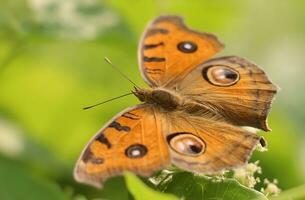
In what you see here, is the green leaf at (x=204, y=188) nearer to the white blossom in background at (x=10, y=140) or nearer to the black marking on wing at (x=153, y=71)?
the black marking on wing at (x=153, y=71)

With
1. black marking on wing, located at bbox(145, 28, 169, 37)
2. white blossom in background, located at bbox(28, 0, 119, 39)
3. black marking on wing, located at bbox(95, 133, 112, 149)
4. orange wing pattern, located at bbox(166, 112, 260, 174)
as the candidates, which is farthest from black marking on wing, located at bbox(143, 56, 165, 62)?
white blossom in background, located at bbox(28, 0, 119, 39)

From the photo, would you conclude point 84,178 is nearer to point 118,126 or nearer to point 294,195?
Answer: point 118,126

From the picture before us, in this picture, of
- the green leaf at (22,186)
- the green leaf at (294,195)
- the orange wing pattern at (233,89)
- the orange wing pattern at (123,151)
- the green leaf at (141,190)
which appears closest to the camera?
the green leaf at (141,190)

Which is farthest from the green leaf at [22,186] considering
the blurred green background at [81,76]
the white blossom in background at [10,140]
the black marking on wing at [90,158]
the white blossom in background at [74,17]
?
the white blossom in background at [74,17]

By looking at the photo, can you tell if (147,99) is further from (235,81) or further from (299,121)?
(299,121)

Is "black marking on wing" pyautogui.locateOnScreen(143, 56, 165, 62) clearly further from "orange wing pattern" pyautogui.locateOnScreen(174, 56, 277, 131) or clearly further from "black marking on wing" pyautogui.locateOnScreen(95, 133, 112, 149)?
"black marking on wing" pyautogui.locateOnScreen(95, 133, 112, 149)

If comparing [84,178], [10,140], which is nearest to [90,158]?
[84,178]
